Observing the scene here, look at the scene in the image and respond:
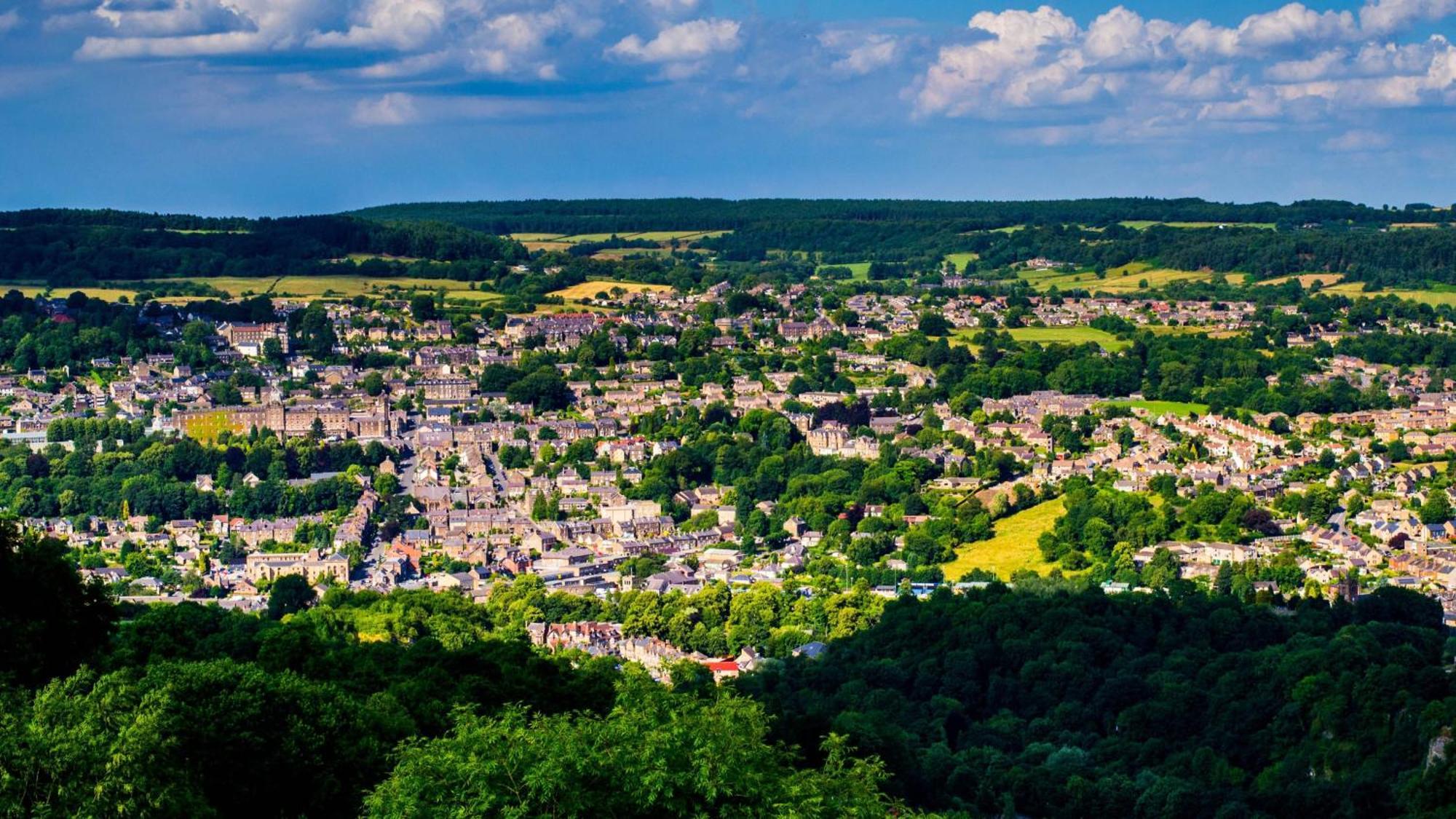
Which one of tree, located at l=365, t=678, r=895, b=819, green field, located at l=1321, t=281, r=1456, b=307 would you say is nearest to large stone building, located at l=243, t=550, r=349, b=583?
tree, located at l=365, t=678, r=895, b=819

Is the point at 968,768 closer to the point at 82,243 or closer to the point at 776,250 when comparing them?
the point at 82,243

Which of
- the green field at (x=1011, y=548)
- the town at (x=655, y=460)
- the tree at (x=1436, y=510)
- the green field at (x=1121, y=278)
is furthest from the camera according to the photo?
the green field at (x=1121, y=278)

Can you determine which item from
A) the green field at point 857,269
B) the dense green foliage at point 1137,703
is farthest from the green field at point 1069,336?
the dense green foliage at point 1137,703

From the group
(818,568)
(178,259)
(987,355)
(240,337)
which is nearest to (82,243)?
(178,259)

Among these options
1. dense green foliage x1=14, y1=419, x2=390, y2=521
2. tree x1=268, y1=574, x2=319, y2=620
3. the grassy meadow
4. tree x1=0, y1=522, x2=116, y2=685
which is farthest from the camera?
the grassy meadow

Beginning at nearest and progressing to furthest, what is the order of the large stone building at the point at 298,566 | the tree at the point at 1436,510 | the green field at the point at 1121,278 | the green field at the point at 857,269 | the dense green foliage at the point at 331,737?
the dense green foliage at the point at 331,737 → the large stone building at the point at 298,566 → the tree at the point at 1436,510 → the green field at the point at 1121,278 → the green field at the point at 857,269

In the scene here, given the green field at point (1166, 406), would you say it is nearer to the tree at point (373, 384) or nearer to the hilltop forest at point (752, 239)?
the tree at point (373, 384)

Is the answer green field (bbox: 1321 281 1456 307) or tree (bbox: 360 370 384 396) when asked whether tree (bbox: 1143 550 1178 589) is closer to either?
tree (bbox: 360 370 384 396)
